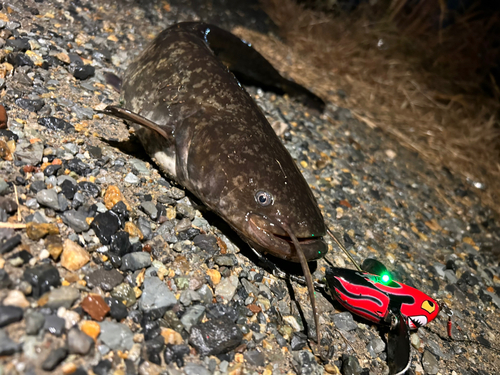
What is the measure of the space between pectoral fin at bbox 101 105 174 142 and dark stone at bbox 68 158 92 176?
13.8 inches

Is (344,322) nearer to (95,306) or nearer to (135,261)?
(135,261)

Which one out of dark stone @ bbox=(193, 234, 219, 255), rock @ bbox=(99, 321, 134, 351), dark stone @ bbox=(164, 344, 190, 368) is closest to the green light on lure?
dark stone @ bbox=(193, 234, 219, 255)

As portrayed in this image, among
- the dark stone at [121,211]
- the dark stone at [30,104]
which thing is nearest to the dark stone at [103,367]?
the dark stone at [121,211]

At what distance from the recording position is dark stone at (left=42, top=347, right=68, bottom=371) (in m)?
1.34

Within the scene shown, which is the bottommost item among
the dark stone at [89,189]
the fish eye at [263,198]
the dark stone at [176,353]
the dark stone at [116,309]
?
the dark stone at [176,353]

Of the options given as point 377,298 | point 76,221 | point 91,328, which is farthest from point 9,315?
point 377,298

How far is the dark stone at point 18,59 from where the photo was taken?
8.56ft

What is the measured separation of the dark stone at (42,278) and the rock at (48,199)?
1.27ft

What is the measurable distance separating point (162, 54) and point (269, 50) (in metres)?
2.29

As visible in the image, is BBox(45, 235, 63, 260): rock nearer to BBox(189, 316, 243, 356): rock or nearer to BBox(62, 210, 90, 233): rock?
BBox(62, 210, 90, 233): rock

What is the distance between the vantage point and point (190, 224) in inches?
88.4

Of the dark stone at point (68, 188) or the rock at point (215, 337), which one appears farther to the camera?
the dark stone at point (68, 188)

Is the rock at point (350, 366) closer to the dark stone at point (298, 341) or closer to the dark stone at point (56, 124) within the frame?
the dark stone at point (298, 341)

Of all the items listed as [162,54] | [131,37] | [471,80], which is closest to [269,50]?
[131,37]
